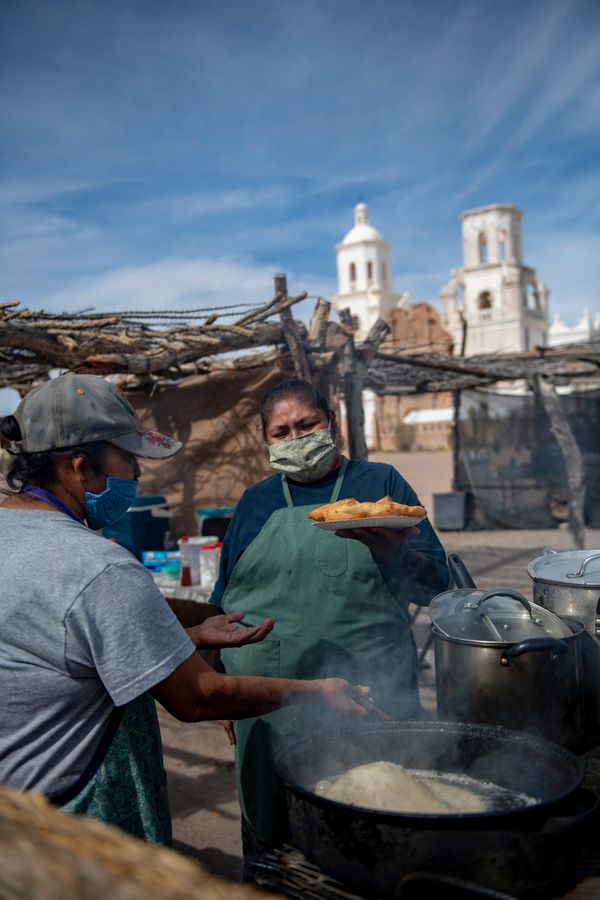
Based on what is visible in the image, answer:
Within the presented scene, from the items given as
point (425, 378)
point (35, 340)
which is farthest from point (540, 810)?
point (425, 378)

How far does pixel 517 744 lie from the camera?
1622mm

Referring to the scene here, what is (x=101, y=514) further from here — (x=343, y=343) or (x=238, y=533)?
(x=343, y=343)

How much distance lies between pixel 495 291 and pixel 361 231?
61.2ft

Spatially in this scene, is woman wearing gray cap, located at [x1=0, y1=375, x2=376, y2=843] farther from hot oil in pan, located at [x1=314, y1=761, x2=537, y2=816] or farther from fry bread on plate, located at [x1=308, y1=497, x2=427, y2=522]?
fry bread on plate, located at [x1=308, y1=497, x2=427, y2=522]

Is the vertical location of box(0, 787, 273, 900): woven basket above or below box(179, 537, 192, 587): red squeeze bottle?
above

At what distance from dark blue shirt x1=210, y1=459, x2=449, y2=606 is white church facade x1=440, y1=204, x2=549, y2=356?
46.1m

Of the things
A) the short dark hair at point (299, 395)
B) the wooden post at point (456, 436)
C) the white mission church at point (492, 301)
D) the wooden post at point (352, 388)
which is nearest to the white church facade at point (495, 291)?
the white mission church at point (492, 301)

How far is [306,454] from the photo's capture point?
2719 mm

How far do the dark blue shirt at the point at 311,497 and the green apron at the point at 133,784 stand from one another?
37.8 inches

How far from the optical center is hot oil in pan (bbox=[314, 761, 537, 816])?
144 centimetres

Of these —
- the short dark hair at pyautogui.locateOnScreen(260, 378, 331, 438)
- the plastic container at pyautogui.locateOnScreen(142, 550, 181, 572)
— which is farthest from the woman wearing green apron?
the plastic container at pyautogui.locateOnScreen(142, 550, 181, 572)

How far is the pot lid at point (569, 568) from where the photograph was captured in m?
2.01

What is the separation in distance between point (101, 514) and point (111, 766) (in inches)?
24.9

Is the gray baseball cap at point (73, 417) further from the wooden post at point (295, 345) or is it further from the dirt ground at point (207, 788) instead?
the wooden post at point (295, 345)
